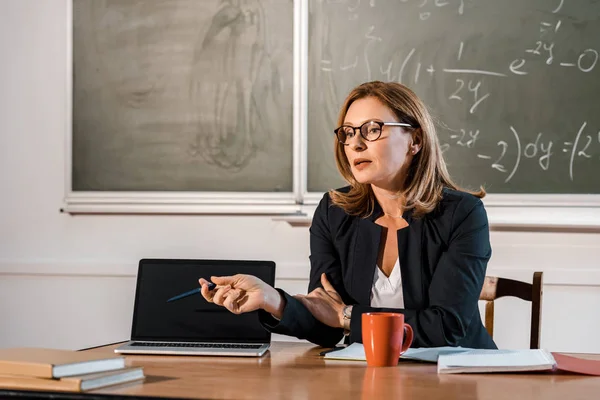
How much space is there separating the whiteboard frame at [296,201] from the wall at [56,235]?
0.05 meters

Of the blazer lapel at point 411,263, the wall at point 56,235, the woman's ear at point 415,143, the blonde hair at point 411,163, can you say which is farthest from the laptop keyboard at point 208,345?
the wall at point 56,235

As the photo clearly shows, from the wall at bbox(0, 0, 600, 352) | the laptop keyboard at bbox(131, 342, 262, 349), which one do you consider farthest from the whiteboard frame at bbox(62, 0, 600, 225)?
the laptop keyboard at bbox(131, 342, 262, 349)

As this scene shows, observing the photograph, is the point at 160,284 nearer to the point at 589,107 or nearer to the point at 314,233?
the point at 314,233

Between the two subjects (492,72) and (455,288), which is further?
(492,72)

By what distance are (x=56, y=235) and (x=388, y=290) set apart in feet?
6.08

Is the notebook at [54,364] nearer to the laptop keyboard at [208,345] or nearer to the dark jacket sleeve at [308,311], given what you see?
the laptop keyboard at [208,345]

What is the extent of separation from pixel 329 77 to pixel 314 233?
1130 millimetres

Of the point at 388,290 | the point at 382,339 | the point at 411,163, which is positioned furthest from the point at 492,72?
the point at 382,339

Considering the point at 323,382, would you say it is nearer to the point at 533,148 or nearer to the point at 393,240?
the point at 393,240

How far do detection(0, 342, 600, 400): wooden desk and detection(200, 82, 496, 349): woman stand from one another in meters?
0.28

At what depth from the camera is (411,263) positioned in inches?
77.4

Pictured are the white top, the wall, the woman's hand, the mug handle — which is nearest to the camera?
the mug handle

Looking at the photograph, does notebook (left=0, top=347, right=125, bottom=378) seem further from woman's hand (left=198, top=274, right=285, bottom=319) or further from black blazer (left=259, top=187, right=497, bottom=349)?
black blazer (left=259, top=187, right=497, bottom=349)

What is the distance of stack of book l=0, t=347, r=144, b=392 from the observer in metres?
1.22
